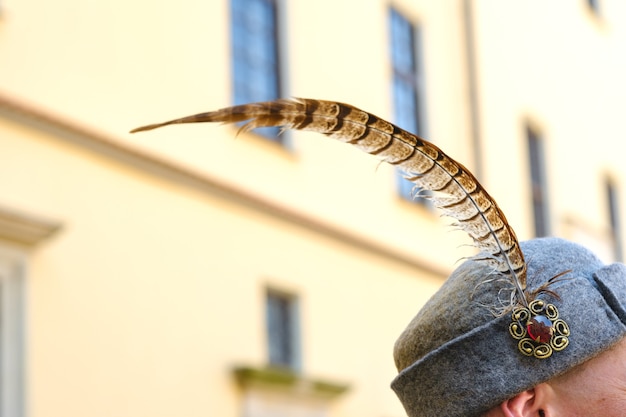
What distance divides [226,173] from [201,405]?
180cm

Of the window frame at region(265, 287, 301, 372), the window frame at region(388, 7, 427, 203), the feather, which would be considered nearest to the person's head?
the feather

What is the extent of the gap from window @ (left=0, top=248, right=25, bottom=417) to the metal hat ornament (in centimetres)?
646

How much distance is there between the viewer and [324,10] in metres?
12.5

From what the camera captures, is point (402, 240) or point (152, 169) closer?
point (152, 169)

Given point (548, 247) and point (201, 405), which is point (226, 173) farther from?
point (548, 247)

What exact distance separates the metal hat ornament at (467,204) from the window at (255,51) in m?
8.98

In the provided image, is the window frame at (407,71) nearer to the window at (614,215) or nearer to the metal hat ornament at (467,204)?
the window at (614,215)

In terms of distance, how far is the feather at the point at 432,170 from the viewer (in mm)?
1861

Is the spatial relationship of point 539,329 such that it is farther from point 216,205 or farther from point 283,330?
point 283,330

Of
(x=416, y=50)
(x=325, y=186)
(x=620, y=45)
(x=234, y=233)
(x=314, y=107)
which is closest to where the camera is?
(x=314, y=107)

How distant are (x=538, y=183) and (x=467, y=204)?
588 inches

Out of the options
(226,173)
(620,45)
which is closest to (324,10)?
(226,173)

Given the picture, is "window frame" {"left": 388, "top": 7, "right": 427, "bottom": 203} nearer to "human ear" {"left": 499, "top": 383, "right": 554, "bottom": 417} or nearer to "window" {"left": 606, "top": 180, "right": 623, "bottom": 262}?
"window" {"left": 606, "top": 180, "right": 623, "bottom": 262}

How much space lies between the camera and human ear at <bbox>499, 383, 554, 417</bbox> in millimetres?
1979
